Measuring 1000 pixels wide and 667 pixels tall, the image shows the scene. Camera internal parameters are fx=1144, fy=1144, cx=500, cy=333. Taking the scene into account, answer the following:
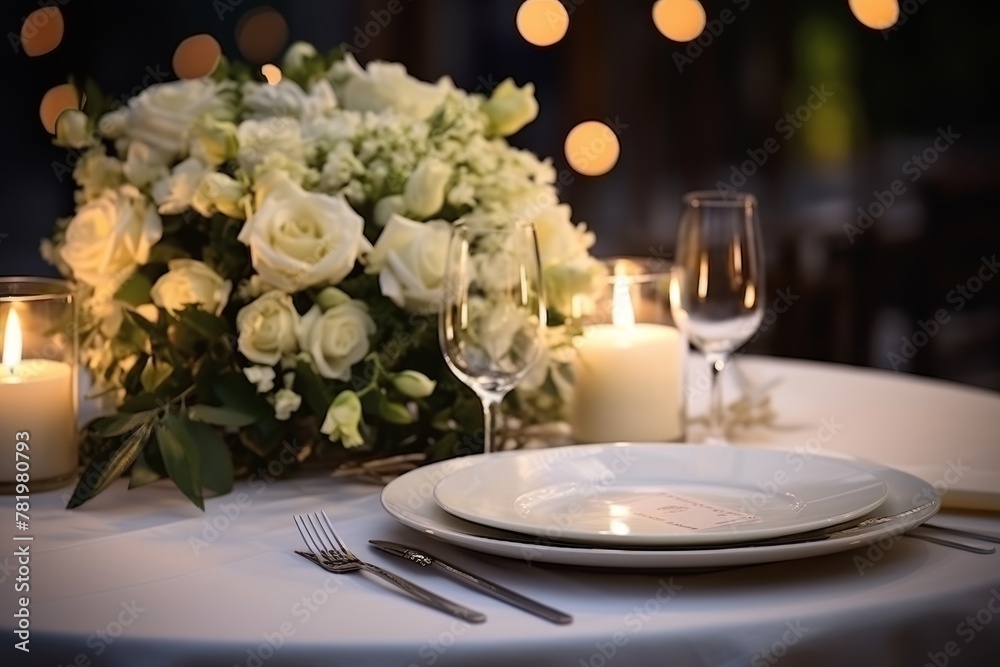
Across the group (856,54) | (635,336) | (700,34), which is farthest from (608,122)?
(635,336)

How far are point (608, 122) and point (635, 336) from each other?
290 cm

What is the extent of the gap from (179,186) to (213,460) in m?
0.30

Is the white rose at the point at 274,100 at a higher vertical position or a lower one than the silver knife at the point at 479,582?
higher

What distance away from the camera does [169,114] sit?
1259 millimetres

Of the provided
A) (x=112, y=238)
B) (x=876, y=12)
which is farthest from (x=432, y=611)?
(x=876, y=12)

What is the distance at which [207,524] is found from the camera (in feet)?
3.37

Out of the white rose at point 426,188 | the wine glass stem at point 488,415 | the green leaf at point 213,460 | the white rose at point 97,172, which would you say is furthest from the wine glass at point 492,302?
the white rose at point 97,172

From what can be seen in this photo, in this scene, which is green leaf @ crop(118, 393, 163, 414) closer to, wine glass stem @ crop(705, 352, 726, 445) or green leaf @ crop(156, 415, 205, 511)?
green leaf @ crop(156, 415, 205, 511)

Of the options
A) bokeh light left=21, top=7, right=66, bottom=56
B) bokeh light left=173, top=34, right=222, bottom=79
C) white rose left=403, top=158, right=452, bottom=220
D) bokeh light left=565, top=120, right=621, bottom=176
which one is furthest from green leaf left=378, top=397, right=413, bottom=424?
bokeh light left=21, top=7, right=66, bottom=56

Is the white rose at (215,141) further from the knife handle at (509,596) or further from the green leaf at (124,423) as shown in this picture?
the knife handle at (509,596)

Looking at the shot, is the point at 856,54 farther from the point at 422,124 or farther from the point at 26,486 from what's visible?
the point at 26,486

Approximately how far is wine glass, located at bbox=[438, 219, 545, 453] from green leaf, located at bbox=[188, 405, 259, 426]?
0.72ft

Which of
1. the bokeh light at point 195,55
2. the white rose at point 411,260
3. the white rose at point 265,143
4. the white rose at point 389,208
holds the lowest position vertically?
the white rose at point 411,260

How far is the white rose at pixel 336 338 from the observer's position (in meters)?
1.15
